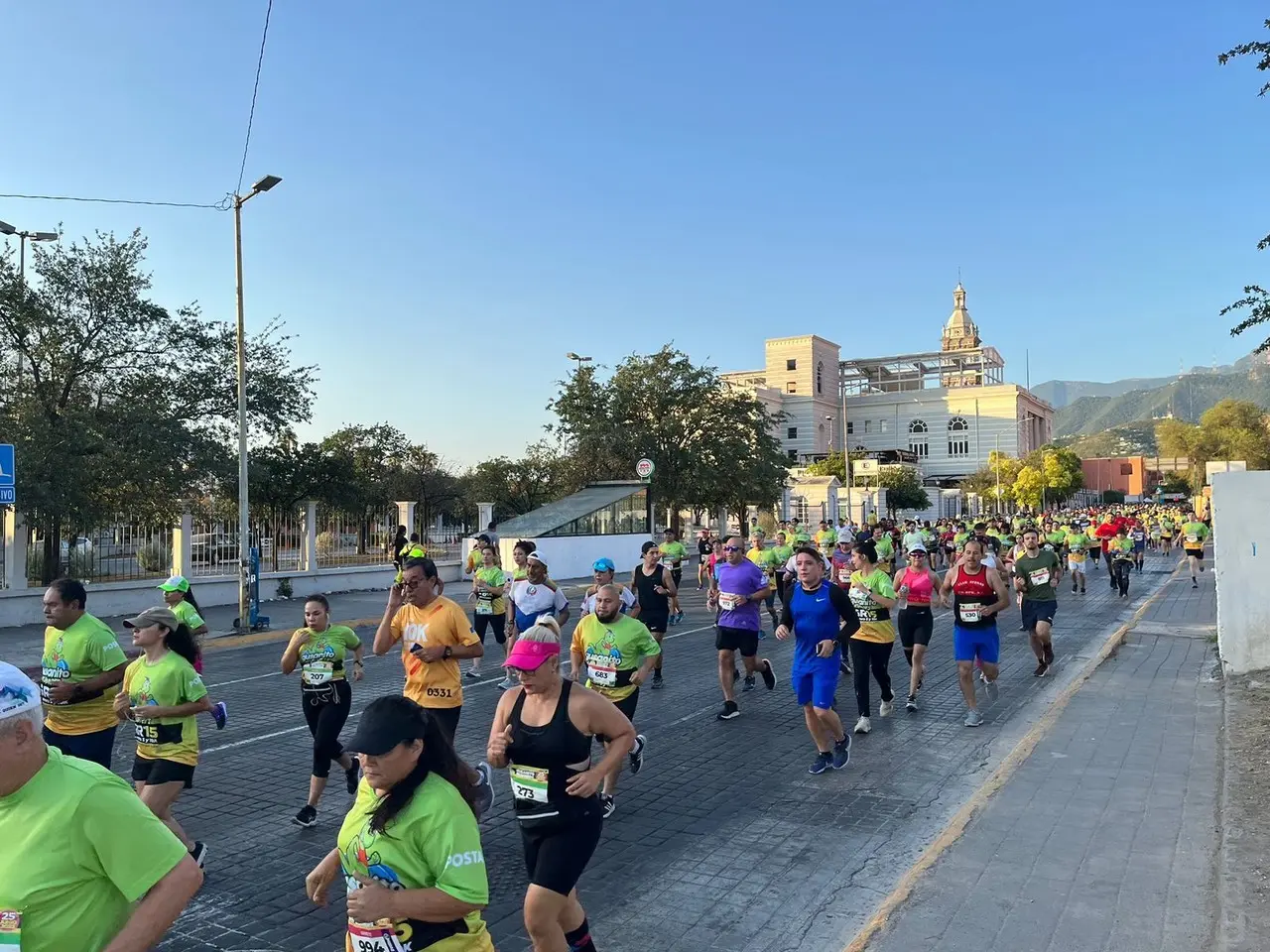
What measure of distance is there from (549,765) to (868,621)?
19.2 ft

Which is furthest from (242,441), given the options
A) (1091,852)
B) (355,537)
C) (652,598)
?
(1091,852)

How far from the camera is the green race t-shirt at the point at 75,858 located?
222 cm

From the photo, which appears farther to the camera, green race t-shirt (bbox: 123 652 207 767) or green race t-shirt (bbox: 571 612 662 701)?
green race t-shirt (bbox: 571 612 662 701)

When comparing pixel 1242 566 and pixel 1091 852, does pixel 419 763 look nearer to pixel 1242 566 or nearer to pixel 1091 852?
pixel 1091 852

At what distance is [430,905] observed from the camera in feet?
8.65

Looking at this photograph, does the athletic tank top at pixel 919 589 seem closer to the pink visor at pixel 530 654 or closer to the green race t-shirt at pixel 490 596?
the green race t-shirt at pixel 490 596

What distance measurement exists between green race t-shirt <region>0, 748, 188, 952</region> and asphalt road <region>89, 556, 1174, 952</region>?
2.60 m

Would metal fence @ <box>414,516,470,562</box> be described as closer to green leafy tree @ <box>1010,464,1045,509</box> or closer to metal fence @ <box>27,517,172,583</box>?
metal fence @ <box>27,517,172,583</box>

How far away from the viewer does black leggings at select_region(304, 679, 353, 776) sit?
20.9 feet

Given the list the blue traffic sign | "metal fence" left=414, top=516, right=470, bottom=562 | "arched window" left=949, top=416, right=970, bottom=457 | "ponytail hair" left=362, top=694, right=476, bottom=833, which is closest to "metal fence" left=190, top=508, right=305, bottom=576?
the blue traffic sign

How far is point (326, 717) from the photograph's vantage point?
6.40 m

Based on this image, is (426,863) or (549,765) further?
(549,765)

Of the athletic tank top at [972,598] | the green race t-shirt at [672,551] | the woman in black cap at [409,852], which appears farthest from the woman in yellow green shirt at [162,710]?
the green race t-shirt at [672,551]

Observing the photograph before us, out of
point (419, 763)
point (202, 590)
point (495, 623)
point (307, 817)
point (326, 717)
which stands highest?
point (419, 763)
